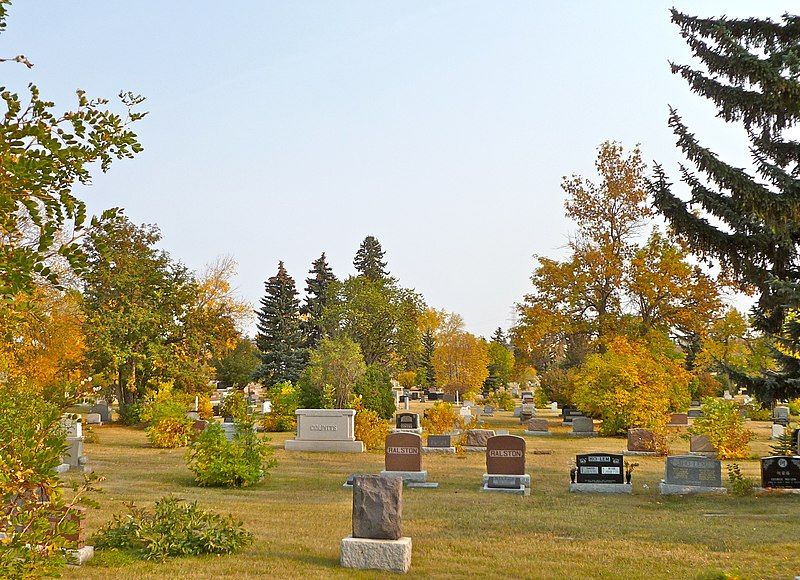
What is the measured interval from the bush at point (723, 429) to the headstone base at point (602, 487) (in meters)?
7.40

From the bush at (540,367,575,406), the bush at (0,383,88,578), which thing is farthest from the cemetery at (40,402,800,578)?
the bush at (540,367,575,406)

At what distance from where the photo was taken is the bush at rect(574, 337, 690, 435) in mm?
28516

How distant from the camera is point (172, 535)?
9.34 m

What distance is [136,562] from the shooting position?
8.80m

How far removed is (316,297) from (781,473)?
5215 centimetres

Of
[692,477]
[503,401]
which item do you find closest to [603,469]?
[692,477]

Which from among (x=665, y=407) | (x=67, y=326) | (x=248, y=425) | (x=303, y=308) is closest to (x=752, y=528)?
(x=248, y=425)

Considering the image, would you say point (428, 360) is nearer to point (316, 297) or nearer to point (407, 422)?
point (316, 297)

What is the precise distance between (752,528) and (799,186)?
5.54m

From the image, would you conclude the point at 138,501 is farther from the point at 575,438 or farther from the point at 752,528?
the point at 575,438

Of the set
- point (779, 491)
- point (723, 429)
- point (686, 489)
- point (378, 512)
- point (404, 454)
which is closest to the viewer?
point (378, 512)

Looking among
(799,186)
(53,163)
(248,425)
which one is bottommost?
(248,425)

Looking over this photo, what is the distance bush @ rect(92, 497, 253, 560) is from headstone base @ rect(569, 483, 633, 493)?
8.46 m

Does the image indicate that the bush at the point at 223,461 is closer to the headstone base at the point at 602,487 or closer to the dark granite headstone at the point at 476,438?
the headstone base at the point at 602,487
